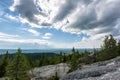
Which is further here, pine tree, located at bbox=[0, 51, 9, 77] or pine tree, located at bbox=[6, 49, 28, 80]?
pine tree, located at bbox=[0, 51, 9, 77]

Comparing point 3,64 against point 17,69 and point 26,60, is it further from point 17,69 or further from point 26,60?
point 17,69

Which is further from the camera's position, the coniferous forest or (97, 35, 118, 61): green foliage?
(97, 35, 118, 61): green foliage

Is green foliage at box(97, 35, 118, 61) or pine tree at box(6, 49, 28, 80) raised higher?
green foliage at box(97, 35, 118, 61)

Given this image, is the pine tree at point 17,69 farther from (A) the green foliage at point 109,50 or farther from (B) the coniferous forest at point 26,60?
(A) the green foliage at point 109,50

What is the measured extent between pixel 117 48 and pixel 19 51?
59830mm

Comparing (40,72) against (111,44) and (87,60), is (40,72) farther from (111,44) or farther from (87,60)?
(111,44)

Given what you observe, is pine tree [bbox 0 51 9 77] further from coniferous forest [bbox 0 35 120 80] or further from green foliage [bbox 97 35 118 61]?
green foliage [bbox 97 35 118 61]

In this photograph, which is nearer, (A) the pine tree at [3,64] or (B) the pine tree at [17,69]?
(B) the pine tree at [17,69]

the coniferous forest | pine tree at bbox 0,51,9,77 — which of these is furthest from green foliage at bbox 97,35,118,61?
pine tree at bbox 0,51,9,77

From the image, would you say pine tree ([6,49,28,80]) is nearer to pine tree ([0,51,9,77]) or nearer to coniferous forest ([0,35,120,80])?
coniferous forest ([0,35,120,80])

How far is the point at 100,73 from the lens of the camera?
74.8 ft

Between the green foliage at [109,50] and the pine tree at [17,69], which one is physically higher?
the green foliage at [109,50]

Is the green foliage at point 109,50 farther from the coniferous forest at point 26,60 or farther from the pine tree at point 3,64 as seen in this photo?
the pine tree at point 3,64

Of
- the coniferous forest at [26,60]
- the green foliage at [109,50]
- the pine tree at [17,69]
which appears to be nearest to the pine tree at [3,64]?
the coniferous forest at [26,60]
